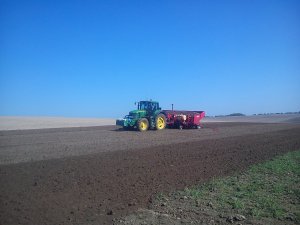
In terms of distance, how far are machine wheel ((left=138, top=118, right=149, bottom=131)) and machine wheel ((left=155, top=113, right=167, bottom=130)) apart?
101 cm

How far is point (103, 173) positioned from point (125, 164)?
1.63 meters

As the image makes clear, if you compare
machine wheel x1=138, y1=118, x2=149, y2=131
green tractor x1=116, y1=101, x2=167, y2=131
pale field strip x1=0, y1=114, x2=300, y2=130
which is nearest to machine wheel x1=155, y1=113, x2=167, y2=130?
green tractor x1=116, y1=101, x2=167, y2=131

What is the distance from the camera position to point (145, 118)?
2597cm

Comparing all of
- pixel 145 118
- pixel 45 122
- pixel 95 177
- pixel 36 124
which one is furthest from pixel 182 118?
pixel 45 122

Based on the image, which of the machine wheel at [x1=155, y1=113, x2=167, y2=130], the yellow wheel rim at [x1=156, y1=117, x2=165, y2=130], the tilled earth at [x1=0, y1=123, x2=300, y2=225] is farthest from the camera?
the yellow wheel rim at [x1=156, y1=117, x2=165, y2=130]

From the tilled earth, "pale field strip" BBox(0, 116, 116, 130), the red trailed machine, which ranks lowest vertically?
the tilled earth

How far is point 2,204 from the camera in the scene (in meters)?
6.66

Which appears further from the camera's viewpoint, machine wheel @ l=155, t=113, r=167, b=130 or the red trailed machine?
the red trailed machine

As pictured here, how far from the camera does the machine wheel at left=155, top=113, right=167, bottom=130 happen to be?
2670 cm

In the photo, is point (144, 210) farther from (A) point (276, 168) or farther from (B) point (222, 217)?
(A) point (276, 168)

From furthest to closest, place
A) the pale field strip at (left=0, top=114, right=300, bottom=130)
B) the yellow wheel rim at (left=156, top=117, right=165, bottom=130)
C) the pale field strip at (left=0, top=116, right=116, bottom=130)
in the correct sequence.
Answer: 1. the pale field strip at (left=0, top=114, right=300, bottom=130)
2. the pale field strip at (left=0, top=116, right=116, bottom=130)
3. the yellow wheel rim at (left=156, top=117, right=165, bottom=130)

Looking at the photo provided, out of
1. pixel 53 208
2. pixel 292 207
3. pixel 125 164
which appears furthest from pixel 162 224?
pixel 125 164

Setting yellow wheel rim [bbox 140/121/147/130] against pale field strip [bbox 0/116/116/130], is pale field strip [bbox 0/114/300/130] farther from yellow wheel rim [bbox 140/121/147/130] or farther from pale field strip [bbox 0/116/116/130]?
yellow wheel rim [bbox 140/121/147/130]

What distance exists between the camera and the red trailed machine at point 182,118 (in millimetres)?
28828
